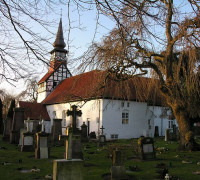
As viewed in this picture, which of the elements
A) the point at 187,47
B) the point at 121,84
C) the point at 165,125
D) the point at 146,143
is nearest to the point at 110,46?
the point at 121,84

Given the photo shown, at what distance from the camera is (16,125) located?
17.9 m

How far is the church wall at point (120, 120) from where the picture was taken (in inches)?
936

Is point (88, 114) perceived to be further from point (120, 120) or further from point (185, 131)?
point (185, 131)

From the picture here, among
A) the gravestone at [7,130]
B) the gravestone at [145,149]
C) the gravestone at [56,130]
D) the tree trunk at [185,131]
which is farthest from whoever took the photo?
the gravestone at [7,130]

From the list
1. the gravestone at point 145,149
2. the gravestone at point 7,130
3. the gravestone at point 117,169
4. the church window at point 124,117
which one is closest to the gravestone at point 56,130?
the gravestone at point 7,130

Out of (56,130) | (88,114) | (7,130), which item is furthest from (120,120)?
(7,130)

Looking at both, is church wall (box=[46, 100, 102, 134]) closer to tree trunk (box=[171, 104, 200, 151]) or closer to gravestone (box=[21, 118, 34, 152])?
gravestone (box=[21, 118, 34, 152])

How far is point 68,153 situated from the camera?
410 cm

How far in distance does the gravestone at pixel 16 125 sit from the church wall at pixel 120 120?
8.33 m

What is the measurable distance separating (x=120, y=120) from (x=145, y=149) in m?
15.2

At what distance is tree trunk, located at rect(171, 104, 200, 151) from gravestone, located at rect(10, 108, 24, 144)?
11117mm

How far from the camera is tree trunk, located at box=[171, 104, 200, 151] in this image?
11.7 m

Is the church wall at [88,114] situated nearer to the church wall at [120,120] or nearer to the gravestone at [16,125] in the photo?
the church wall at [120,120]

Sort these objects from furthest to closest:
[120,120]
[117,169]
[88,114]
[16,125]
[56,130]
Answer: [88,114]
[120,120]
[56,130]
[16,125]
[117,169]
